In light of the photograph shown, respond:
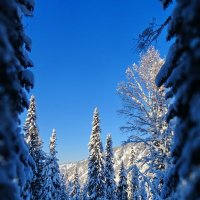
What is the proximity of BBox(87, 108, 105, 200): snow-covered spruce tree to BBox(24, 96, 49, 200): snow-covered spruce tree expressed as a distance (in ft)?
19.6

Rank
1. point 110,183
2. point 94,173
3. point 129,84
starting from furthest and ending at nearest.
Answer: point 110,183, point 94,173, point 129,84

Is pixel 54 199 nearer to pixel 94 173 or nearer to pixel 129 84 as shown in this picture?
pixel 94 173

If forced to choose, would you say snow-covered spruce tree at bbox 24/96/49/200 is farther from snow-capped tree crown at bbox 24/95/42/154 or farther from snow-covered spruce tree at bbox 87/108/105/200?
snow-covered spruce tree at bbox 87/108/105/200

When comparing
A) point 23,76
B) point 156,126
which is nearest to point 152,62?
point 156,126

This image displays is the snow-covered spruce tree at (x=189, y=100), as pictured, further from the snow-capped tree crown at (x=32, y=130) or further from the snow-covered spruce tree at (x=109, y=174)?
the snow-covered spruce tree at (x=109, y=174)

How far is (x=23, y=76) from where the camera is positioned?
23.5ft

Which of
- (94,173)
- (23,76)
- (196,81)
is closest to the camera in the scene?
(196,81)

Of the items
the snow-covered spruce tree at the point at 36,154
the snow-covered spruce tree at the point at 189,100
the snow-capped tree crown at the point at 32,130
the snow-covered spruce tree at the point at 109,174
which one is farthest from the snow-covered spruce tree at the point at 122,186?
the snow-covered spruce tree at the point at 189,100

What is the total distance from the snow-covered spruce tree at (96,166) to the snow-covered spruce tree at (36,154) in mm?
5959

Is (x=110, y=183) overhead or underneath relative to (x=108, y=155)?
underneath

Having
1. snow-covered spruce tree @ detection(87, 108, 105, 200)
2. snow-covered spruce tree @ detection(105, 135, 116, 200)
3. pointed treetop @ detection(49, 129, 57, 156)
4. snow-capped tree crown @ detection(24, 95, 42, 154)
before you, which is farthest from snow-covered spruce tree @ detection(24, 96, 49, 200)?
snow-covered spruce tree @ detection(105, 135, 116, 200)

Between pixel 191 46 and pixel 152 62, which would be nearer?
pixel 191 46

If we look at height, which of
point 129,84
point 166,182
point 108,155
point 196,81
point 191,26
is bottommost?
point 166,182

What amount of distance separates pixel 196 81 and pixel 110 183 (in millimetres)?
44832
